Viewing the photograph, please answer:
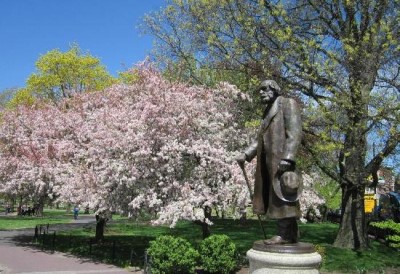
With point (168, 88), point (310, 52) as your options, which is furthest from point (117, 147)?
point (310, 52)

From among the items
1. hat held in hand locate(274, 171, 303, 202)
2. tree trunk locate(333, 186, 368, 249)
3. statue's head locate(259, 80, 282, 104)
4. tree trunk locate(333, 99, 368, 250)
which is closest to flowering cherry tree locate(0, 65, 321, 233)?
tree trunk locate(333, 99, 368, 250)

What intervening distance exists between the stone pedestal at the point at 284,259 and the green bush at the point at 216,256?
7.60m

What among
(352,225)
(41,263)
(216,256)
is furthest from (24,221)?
(216,256)

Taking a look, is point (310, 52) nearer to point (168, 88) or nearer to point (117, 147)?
Result: point (168, 88)

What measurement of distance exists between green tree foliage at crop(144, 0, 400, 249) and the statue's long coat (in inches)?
324

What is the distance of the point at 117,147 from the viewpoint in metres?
17.1

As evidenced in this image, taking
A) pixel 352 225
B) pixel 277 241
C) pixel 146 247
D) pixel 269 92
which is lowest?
pixel 146 247

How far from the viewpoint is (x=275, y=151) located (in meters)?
7.55

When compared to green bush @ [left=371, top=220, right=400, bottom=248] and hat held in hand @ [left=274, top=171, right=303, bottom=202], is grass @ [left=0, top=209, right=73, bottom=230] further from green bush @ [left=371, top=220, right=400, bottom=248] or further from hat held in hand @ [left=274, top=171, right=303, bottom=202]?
hat held in hand @ [left=274, top=171, right=303, bottom=202]

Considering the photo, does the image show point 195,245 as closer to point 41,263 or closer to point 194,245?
point 194,245

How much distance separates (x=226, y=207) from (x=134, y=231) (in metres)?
15.7

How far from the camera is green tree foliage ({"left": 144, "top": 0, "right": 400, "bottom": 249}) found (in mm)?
16672

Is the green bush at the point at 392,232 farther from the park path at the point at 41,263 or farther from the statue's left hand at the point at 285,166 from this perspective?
the statue's left hand at the point at 285,166

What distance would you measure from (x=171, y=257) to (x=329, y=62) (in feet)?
28.2
